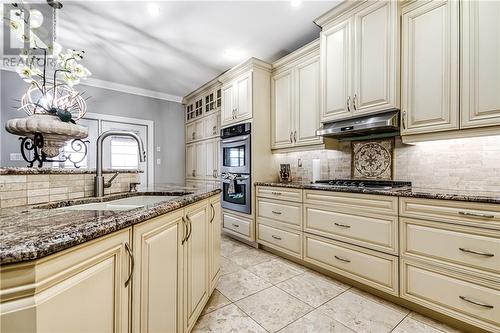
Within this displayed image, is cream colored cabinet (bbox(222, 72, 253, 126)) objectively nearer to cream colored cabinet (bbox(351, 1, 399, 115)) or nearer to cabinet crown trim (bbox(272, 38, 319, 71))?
cabinet crown trim (bbox(272, 38, 319, 71))

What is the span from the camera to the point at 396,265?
5.76ft

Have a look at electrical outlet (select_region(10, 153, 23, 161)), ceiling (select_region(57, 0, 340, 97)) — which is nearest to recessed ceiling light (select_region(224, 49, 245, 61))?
ceiling (select_region(57, 0, 340, 97))

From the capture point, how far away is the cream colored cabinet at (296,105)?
2.74 m

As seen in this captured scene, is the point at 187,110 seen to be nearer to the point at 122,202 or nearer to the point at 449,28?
the point at 122,202

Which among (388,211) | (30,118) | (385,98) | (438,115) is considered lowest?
(388,211)

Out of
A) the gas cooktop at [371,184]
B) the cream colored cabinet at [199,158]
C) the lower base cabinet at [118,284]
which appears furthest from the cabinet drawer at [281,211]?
the cream colored cabinet at [199,158]

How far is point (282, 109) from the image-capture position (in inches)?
123

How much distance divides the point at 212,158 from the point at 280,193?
1906 mm

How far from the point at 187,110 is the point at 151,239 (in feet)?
15.2

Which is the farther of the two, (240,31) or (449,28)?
(240,31)

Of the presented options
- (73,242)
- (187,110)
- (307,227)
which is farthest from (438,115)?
(187,110)

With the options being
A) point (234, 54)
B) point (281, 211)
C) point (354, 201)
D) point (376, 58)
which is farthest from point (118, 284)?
point (234, 54)

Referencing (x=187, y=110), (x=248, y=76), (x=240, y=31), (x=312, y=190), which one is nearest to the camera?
(x=312, y=190)

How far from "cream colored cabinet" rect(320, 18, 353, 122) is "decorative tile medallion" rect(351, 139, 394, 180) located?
483 millimetres
